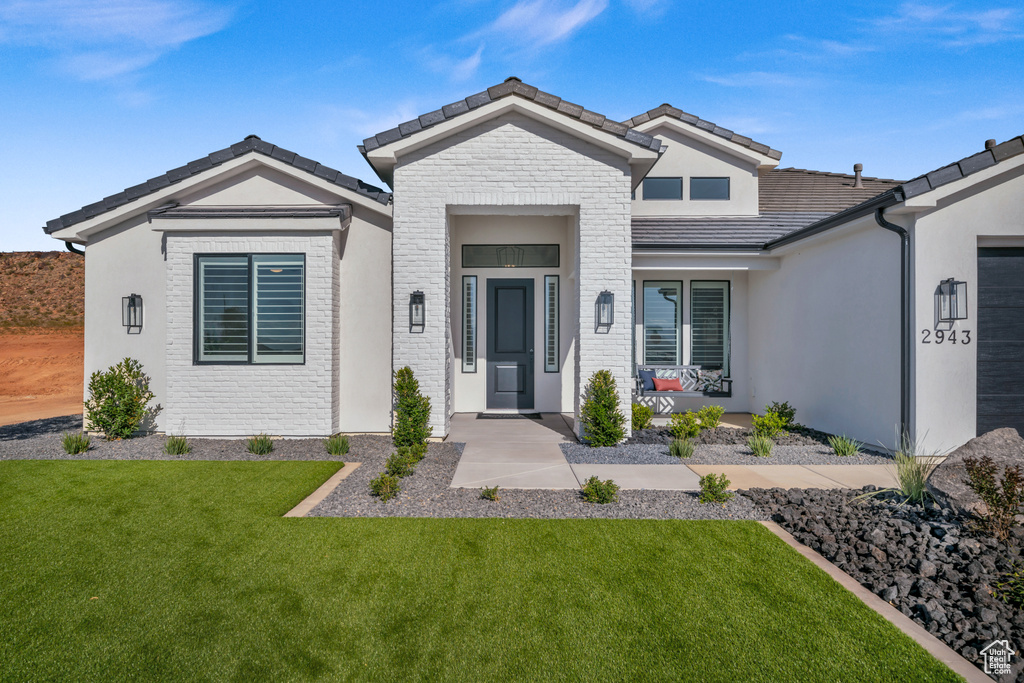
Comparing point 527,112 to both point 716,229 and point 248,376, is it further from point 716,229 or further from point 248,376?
point 248,376

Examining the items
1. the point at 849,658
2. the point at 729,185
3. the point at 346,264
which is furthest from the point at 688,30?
the point at 849,658

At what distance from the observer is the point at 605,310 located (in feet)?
25.0

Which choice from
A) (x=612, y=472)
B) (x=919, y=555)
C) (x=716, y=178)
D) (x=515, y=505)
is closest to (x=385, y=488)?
(x=515, y=505)

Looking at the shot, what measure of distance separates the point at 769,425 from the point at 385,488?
6.17m

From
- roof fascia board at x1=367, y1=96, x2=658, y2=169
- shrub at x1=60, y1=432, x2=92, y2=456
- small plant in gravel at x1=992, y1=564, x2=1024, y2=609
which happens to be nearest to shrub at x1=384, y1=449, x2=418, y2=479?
roof fascia board at x1=367, y1=96, x2=658, y2=169

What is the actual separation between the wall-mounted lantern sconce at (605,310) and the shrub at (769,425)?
112 inches

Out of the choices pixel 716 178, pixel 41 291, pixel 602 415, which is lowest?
pixel 602 415

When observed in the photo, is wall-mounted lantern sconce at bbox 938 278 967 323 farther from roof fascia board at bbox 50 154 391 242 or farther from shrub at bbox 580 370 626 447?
roof fascia board at bbox 50 154 391 242

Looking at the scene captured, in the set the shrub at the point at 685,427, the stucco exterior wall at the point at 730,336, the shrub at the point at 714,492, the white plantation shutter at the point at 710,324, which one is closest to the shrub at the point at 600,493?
the shrub at the point at 714,492

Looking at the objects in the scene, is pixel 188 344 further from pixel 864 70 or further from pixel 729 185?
pixel 864 70

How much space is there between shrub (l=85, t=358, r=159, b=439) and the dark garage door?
40.8 ft

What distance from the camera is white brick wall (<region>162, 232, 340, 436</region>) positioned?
7.99m

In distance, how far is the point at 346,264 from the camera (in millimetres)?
8352

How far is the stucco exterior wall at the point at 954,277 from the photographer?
6609 millimetres
